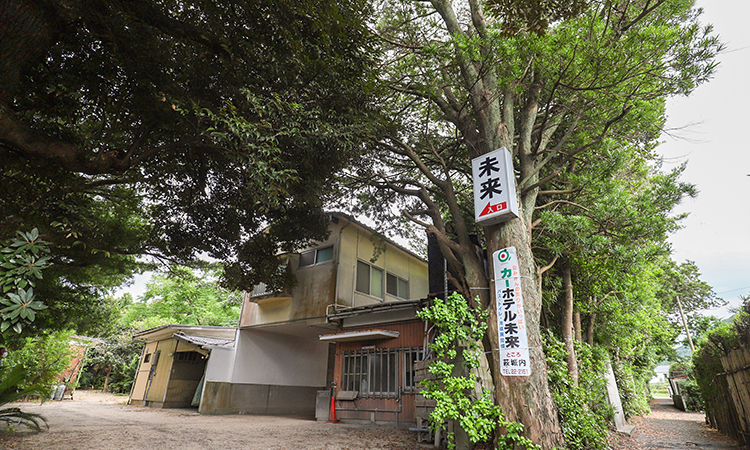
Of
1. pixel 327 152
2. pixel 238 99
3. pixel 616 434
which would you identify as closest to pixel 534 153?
pixel 327 152

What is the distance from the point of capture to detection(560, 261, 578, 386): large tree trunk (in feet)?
24.6

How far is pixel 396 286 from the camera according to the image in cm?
1530

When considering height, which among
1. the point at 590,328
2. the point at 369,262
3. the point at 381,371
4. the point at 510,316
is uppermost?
the point at 369,262

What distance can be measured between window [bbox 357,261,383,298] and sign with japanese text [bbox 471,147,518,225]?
24.7ft

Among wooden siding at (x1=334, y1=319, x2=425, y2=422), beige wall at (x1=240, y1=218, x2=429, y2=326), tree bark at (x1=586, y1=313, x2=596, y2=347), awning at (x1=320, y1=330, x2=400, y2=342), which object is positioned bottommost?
wooden siding at (x1=334, y1=319, x2=425, y2=422)

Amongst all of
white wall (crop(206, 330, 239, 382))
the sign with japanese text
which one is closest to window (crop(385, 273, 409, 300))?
white wall (crop(206, 330, 239, 382))

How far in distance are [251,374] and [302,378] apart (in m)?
2.49

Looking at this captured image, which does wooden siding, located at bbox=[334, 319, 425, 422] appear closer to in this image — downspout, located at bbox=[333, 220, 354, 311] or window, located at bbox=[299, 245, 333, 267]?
downspout, located at bbox=[333, 220, 354, 311]

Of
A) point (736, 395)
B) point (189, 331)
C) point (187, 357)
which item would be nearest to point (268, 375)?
point (189, 331)

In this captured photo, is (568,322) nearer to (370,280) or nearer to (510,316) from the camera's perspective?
(510,316)

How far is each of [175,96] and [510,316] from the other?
6199 mm

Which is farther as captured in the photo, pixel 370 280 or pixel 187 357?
pixel 187 357

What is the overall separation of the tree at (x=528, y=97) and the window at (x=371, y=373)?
4.01 metres

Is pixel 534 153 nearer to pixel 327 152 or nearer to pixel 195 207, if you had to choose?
pixel 327 152
